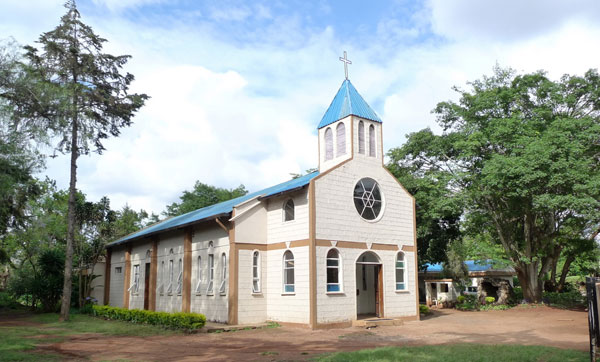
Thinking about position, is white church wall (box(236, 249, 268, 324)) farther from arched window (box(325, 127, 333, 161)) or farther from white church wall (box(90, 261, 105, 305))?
white church wall (box(90, 261, 105, 305))

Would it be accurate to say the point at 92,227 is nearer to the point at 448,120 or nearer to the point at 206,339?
the point at 206,339

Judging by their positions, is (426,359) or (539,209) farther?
(539,209)

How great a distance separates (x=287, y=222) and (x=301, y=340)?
577 centimetres

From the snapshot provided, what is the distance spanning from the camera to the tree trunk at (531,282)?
28.5 meters

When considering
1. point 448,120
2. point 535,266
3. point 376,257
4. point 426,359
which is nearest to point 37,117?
point 376,257

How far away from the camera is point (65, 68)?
23844 millimetres

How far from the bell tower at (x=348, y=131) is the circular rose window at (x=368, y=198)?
3.80 feet

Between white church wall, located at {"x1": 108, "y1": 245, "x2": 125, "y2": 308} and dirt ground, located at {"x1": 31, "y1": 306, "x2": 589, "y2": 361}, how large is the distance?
1356 cm

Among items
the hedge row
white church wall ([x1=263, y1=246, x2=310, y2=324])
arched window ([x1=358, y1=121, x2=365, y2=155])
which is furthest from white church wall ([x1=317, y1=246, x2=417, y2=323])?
the hedge row

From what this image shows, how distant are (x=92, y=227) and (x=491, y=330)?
2618 centimetres

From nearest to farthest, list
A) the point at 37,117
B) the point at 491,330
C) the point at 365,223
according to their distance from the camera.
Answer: the point at 491,330 → the point at 37,117 → the point at 365,223

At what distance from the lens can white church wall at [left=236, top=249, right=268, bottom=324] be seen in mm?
19719

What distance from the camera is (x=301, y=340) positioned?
15672 mm

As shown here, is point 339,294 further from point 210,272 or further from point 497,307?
point 497,307
